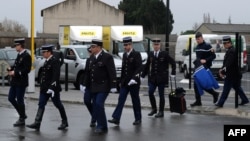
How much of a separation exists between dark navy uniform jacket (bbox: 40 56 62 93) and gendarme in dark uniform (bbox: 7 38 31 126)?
0.64 m

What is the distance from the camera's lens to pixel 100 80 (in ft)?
37.6

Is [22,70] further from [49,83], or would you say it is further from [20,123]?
[20,123]

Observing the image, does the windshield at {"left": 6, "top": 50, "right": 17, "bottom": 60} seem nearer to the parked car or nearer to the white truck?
the parked car

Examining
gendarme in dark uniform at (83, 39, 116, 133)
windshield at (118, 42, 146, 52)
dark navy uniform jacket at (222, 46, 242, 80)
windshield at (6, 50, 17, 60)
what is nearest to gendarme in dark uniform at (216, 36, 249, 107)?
dark navy uniform jacket at (222, 46, 242, 80)

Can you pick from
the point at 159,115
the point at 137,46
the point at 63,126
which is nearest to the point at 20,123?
the point at 63,126

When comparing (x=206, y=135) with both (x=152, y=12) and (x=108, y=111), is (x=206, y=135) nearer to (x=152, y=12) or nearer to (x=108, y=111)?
(x=108, y=111)

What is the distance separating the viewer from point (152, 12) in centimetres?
7850

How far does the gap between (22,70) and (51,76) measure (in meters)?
0.85

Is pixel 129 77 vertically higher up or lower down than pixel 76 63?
higher up

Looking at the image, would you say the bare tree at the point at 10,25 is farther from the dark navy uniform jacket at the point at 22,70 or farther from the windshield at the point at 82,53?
the dark navy uniform jacket at the point at 22,70

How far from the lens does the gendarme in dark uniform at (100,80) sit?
37.4 feet

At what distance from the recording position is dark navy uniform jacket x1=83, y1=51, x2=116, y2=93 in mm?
11414

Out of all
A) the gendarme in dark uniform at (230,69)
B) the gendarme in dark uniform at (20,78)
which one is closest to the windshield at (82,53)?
the gendarme in dark uniform at (230,69)

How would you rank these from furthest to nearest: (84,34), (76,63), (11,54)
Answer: (84,34), (11,54), (76,63)
